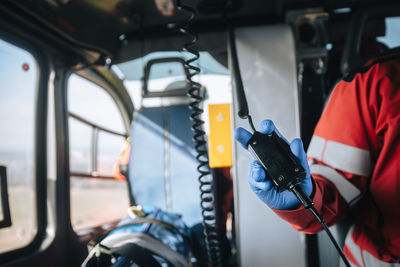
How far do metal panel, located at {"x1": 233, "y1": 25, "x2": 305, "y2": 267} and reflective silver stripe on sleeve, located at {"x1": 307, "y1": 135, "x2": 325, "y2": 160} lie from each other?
121 mm

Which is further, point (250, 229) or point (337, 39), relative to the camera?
point (337, 39)

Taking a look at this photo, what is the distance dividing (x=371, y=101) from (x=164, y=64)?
103 cm

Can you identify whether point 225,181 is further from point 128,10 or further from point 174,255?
point 128,10

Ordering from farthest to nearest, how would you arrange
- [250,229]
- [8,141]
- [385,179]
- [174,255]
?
[8,141] → [250,229] → [174,255] → [385,179]

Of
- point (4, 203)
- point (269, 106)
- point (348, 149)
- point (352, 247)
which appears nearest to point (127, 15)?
point (269, 106)

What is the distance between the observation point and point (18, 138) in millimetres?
1628

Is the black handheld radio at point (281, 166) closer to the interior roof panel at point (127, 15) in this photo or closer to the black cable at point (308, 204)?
the black cable at point (308, 204)

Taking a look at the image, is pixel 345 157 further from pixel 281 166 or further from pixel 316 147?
pixel 281 166

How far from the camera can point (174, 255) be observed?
3.43 ft

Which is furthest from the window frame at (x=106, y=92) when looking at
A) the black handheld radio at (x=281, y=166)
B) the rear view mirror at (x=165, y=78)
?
the black handheld radio at (x=281, y=166)

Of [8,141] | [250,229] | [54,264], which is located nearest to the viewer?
[250,229]

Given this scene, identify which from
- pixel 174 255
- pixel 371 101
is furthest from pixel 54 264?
pixel 371 101

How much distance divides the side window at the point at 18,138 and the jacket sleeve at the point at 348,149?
4.81ft

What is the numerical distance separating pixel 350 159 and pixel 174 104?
33.1 inches
